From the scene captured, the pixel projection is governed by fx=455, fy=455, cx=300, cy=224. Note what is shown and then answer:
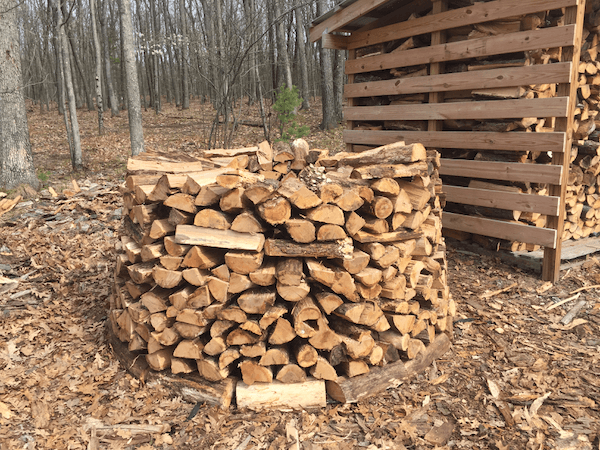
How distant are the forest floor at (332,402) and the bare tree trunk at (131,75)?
5021 millimetres

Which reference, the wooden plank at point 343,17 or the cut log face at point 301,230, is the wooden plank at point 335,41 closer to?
the wooden plank at point 343,17

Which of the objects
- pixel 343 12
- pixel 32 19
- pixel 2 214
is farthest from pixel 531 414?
→ pixel 32 19

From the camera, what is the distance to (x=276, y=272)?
2992 millimetres

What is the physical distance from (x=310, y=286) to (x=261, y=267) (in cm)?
38

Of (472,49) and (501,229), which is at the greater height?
(472,49)

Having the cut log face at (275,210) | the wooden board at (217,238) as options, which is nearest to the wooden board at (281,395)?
the wooden board at (217,238)

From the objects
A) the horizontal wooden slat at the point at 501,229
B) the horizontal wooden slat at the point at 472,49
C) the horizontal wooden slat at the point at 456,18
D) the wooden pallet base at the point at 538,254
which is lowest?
the wooden pallet base at the point at 538,254

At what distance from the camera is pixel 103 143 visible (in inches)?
626

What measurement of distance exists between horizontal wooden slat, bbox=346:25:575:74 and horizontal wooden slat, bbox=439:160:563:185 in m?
1.23

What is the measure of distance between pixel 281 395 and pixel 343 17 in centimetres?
527

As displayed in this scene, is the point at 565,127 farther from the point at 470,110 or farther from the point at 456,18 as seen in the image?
the point at 456,18

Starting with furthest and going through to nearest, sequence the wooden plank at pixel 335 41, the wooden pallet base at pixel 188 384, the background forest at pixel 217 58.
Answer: the background forest at pixel 217 58 → the wooden plank at pixel 335 41 → the wooden pallet base at pixel 188 384

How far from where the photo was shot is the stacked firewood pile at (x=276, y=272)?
2.95 metres

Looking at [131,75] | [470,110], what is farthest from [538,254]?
[131,75]
